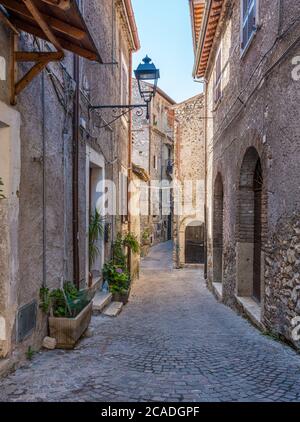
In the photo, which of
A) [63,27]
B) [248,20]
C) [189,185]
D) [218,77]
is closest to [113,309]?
[63,27]

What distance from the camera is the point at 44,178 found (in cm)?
438

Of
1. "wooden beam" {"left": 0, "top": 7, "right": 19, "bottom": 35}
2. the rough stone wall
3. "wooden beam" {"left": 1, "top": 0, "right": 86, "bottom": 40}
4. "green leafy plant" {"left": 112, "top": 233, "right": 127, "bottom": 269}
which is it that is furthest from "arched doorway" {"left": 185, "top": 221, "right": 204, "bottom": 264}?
"wooden beam" {"left": 0, "top": 7, "right": 19, "bottom": 35}

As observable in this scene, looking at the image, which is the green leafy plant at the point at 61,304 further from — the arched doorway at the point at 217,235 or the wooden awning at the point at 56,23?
the arched doorway at the point at 217,235

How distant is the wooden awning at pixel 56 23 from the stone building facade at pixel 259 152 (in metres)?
2.34

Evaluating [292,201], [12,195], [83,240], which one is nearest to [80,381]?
[12,195]

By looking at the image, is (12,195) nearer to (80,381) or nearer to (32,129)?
(32,129)

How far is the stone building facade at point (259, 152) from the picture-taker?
4441mm

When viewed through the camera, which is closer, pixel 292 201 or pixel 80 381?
pixel 80 381

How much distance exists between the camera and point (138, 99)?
26.6 metres

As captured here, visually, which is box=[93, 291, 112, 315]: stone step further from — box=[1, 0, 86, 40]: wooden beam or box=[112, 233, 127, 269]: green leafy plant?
box=[1, 0, 86, 40]: wooden beam

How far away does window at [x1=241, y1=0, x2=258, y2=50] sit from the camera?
6209mm
